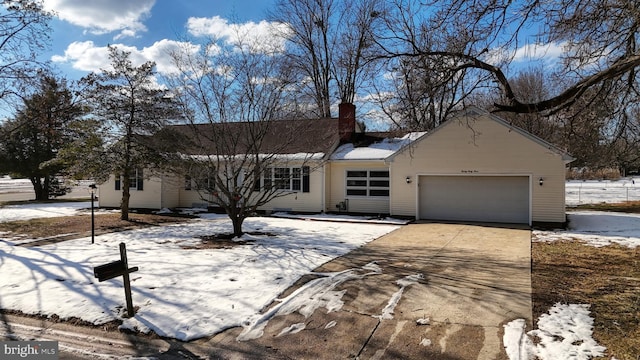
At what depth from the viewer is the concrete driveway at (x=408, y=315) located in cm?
415

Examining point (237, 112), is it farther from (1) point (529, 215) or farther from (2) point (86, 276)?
(1) point (529, 215)

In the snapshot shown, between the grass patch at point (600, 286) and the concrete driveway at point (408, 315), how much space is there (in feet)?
0.93

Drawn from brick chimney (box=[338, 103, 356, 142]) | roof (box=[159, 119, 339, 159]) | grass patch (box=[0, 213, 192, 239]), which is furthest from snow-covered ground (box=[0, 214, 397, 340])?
brick chimney (box=[338, 103, 356, 142])

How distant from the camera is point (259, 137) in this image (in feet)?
35.6

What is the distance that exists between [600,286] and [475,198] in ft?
30.4

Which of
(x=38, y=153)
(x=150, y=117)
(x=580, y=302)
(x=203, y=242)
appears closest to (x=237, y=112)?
(x=203, y=242)

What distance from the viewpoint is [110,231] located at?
12.4 metres

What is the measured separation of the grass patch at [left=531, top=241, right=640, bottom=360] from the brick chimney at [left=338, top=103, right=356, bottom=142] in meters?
10.8

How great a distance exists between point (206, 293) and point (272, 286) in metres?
1.02

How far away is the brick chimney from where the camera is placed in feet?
61.1

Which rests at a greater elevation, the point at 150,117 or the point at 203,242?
the point at 150,117

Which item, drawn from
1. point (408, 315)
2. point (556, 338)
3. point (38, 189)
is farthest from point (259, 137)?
point (38, 189)

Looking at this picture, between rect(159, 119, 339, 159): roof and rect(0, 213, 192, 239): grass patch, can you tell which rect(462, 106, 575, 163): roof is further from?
rect(0, 213, 192, 239): grass patch

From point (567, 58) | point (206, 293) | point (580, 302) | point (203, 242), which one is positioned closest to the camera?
point (580, 302)
